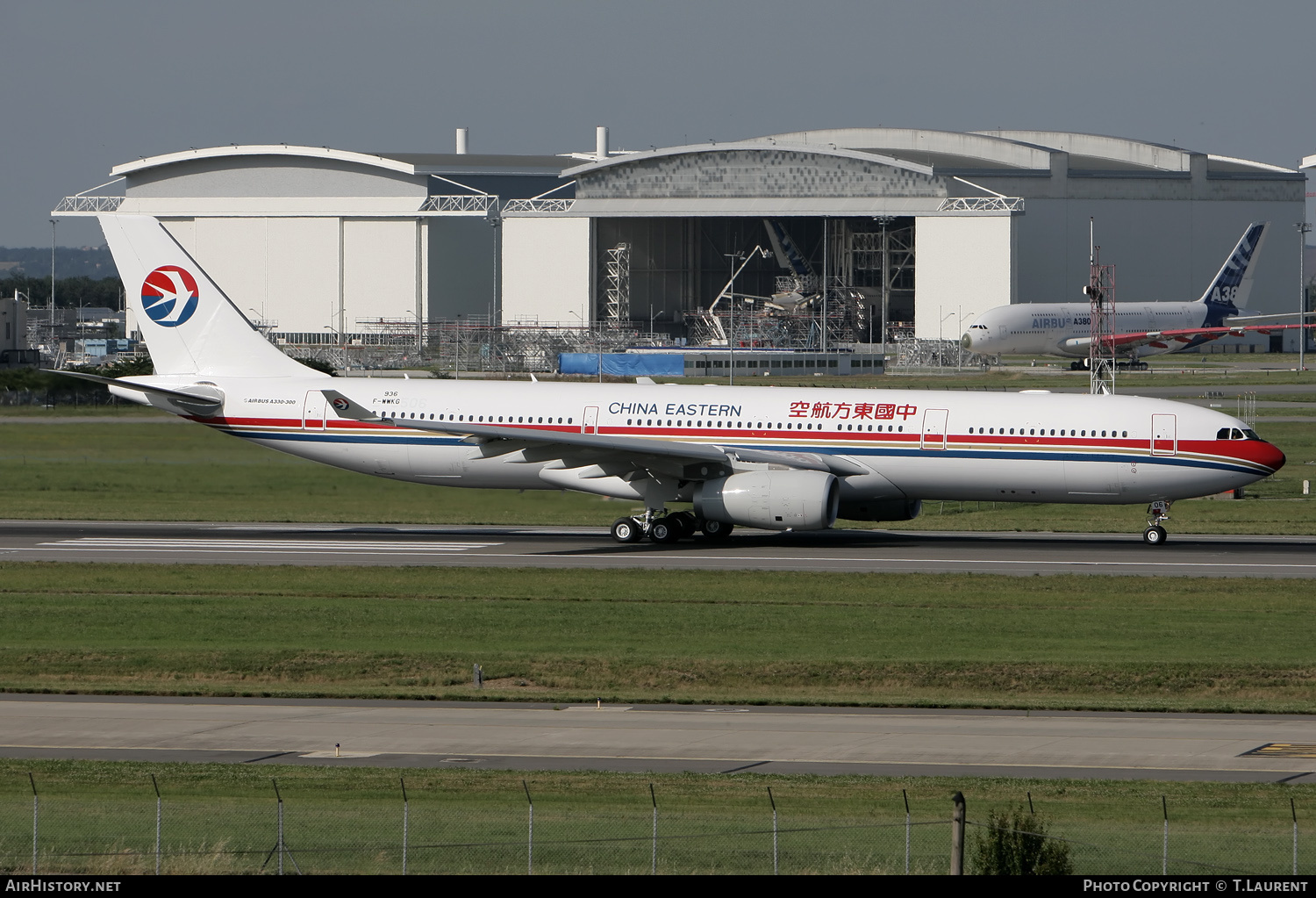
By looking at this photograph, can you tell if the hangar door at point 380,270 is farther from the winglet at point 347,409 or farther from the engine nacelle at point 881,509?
the engine nacelle at point 881,509

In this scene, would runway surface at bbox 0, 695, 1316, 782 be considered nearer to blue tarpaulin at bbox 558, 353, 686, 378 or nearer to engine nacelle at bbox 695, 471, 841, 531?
engine nacelle at bbox 695, 471, 841, 531

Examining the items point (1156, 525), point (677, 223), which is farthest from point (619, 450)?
point (677, 223)

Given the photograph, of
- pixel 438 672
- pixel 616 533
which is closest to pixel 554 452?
pixel 616 533

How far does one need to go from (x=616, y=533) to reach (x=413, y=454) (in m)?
6.27

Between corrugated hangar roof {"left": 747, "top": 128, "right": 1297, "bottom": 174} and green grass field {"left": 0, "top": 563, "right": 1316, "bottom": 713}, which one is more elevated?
corrugated hangar roof {"left": 747, "top": 128, "right": 1297, "bottom": 174}

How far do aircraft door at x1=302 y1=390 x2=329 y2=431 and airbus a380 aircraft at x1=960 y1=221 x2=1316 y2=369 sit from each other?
301 ft

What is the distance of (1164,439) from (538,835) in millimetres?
29975

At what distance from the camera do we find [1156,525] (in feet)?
146

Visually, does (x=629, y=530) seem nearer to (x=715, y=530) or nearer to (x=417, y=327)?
(x=715, y=530)

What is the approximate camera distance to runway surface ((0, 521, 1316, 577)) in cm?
4034

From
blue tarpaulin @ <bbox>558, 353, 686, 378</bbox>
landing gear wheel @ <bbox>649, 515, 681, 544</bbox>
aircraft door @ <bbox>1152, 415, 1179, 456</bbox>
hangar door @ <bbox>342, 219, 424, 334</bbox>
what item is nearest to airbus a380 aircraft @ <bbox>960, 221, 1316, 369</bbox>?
blue tarpaulin @ <bbox>558, 353, 686, 378</bbox>

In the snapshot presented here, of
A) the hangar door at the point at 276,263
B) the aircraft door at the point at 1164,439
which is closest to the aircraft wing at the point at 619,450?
the aircraft door at the point at 1164,439

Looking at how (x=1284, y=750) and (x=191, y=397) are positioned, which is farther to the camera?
(x=191, y=397)

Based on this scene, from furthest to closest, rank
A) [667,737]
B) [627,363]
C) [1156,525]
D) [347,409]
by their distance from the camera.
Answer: [627,363] < [1156,525] < [347,409] < [667,737]
